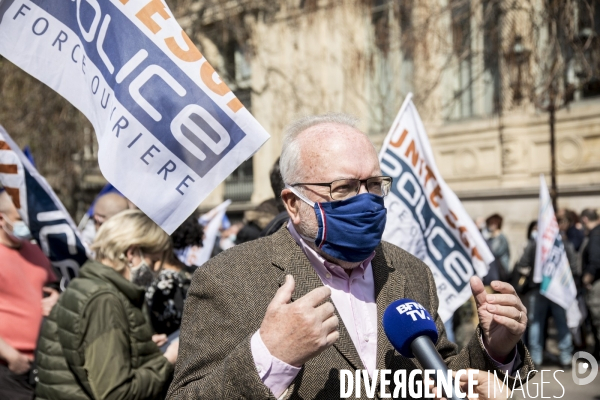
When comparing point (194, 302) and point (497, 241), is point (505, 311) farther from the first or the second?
point (497, 241)

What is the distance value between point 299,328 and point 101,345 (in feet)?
5.30

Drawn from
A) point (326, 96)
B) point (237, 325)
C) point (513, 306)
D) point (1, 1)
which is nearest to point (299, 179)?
point (237, 325)

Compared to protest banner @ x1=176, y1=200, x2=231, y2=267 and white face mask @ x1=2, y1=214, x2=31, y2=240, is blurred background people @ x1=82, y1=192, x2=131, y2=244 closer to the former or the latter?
white face mask @ x1=2, y1=214, x2=31, y2=240

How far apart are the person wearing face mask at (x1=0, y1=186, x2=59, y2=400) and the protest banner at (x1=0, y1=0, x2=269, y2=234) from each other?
1.64 m

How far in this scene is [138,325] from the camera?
138 inches

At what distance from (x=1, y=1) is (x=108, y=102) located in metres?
0.55

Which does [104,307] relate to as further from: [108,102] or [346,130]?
[346,130]

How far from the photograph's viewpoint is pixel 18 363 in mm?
3812

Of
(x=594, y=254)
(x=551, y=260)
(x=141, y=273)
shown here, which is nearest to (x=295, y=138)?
(x=141, y=273)

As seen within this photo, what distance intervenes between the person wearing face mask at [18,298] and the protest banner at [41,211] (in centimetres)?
9

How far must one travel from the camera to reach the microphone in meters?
1.88

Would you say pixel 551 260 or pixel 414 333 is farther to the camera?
pixel 551 260

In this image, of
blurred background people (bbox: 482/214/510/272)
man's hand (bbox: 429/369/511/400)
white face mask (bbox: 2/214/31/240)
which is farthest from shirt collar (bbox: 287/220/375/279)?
blurred background people (bbox: 482/214/510/272)

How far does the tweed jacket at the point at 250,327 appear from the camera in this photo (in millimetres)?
2203
